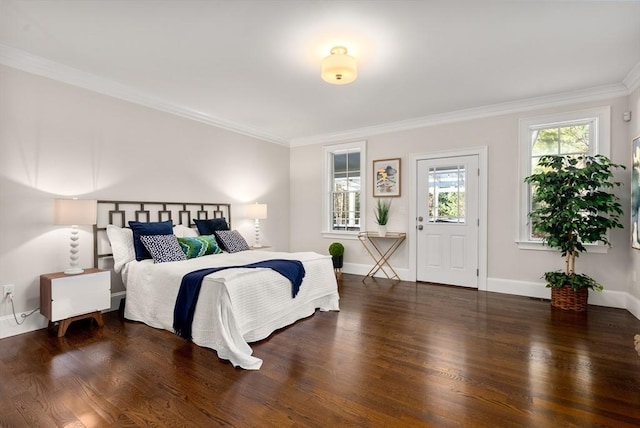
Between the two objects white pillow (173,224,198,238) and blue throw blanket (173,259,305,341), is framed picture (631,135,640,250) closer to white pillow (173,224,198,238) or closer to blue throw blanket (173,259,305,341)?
blue throw blanket (173,259,305,341)

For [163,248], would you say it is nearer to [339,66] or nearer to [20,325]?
[20,325]

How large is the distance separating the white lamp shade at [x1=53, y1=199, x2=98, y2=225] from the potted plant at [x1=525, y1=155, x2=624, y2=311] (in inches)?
185

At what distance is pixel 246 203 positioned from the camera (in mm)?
5383

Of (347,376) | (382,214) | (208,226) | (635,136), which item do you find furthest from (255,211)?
(635,136)

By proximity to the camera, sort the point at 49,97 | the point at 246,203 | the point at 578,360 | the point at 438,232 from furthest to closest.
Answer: the point at 246,203, the point at 438,232, the point at 49,97, the point at 578,360

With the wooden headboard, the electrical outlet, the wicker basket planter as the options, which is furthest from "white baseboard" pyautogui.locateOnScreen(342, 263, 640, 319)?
the electrical outlet

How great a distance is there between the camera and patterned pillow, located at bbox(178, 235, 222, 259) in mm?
3594

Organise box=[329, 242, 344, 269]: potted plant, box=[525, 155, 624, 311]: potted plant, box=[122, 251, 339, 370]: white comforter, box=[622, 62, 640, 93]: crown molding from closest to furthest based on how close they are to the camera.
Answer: box=[122, 251, 339, 370]: white comforter < box=[622, 62, 640, 93]: crown molding < box=[525, 155, 624, 311]: potted plant < box=[329, 242, 344, 269]: potted plant

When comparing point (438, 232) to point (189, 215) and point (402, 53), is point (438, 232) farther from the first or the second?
point (189, 215)

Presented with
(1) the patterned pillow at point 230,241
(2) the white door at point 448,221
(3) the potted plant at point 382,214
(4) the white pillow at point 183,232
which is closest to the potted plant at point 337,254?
(3) the potted plant at point 382,214

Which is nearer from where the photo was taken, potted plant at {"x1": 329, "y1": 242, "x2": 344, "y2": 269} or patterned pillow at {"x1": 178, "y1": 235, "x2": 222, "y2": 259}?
patterned pillow at {"x1": 178, "y1": 235, "x2": 222, "y2": 259}

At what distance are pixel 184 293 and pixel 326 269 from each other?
1553mm

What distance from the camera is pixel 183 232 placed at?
13.2 ft

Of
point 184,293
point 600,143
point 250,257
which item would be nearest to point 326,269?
point 250,257
